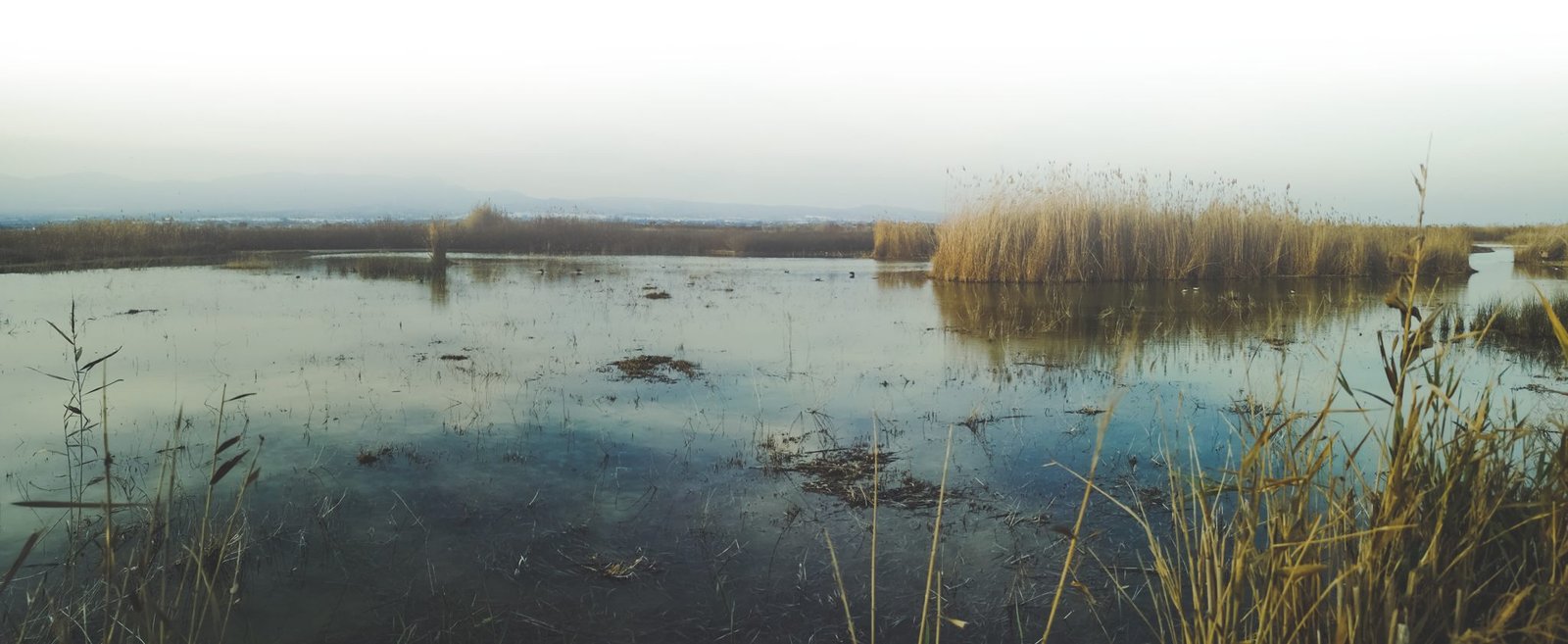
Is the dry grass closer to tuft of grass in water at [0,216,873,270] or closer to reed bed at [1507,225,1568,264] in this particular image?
tuft of grass in water at [0,216,873,270]

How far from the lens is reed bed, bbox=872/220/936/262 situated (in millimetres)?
26953

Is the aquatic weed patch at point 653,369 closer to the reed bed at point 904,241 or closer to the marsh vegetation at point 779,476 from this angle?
the marsh vegetation at point 779,476

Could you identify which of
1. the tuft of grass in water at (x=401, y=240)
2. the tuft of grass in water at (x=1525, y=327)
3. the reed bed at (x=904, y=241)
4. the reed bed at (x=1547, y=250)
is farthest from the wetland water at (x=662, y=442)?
the reed bed at (x=1547, y=250)

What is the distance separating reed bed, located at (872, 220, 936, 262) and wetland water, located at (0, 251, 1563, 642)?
47.7ft

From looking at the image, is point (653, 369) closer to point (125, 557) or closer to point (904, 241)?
point (125, 557)

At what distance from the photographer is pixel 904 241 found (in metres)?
27.1

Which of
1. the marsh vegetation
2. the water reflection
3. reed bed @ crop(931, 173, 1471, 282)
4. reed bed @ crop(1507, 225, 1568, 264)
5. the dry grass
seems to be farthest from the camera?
reed bed @ crop(1507, 225, 1568, 264)

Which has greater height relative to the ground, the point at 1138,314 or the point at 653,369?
the point at 1138,314

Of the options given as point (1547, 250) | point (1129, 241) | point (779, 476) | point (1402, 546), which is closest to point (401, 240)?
point (1129, 241)

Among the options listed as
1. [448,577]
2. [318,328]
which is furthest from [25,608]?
[318,328]

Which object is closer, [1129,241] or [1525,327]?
[1525,327]

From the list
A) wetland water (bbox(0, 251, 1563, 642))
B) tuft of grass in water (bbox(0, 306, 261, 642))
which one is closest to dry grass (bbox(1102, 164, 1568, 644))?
wetland water (bbox(0, 251, 1563, 642))

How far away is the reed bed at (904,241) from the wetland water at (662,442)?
1455 cm

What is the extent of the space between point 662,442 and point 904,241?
2213 cm
